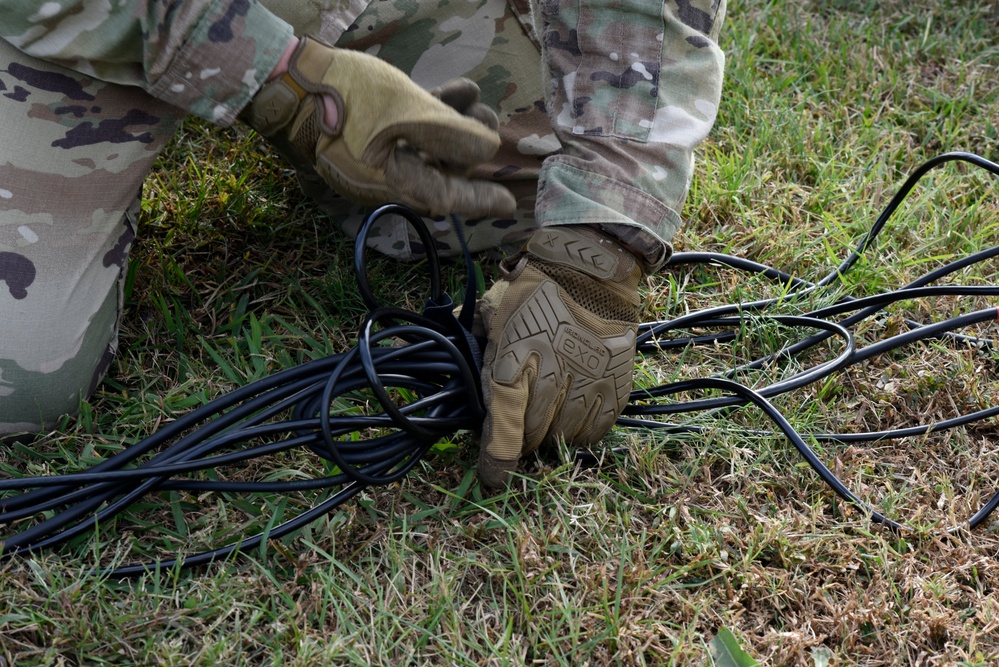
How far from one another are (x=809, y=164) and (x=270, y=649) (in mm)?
1360

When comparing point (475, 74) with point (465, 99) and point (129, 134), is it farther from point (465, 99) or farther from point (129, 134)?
point (129, 134)

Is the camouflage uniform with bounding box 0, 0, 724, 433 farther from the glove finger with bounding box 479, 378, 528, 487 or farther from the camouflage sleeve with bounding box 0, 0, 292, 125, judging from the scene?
the glove finger with bounding box 479, 378, 528, 487

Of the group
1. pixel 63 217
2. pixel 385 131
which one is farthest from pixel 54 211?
pixel 385 131

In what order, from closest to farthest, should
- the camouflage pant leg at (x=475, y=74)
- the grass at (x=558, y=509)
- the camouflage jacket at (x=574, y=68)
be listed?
the grass at (x=558, y=509) → the camouflage jacket at (x=574, y=68) → the camouflage pant leg at (x=475, y=74)

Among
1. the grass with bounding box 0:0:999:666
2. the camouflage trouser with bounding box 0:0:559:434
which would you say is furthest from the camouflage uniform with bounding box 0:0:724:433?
the grass with bounding box 0:0:999:666

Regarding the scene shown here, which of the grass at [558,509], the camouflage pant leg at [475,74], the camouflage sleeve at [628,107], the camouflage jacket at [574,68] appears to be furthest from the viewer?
the camouflage pant leg at [475,74]

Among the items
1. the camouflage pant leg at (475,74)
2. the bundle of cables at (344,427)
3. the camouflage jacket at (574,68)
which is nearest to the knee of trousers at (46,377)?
the bundle of cables at (344,427)

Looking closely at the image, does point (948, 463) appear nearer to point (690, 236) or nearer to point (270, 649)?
point (690, 236)

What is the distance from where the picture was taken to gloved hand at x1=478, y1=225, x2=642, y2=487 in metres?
1.10

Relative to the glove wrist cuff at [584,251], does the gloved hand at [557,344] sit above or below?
below

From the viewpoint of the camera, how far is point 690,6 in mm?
1295

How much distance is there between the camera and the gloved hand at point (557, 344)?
110 cm

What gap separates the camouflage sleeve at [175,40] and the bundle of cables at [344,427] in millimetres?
259

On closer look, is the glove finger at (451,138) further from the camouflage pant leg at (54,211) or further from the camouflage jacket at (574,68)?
the camouflage pant leg at (54,211)
